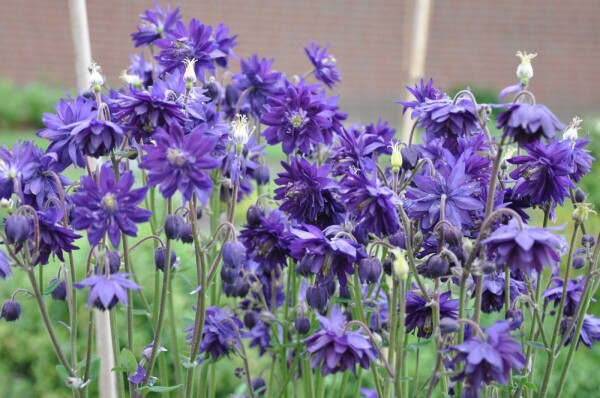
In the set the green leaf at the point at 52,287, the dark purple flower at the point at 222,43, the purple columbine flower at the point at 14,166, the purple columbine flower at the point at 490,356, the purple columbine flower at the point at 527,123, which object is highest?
the dark purple flower at the point at 222,43

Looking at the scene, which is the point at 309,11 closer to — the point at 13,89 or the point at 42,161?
the point at 13,89

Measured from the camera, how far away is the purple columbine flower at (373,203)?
1.46 m

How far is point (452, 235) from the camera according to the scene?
1.47m

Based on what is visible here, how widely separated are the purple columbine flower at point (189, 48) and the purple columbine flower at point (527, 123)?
0.89 m

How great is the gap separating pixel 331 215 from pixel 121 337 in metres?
1.88

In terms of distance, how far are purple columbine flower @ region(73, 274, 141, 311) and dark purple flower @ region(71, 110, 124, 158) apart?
0.27 m

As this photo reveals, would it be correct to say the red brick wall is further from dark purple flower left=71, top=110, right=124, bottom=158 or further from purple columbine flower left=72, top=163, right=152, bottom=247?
purple columbine flower left=72, top=163, right=152, bottom=247

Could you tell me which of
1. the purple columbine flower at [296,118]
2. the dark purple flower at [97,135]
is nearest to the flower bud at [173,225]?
the dark purple flower at [97,135]

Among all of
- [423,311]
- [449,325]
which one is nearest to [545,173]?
[423,311]

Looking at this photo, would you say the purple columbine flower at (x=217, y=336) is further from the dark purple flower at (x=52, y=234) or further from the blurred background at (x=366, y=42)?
the blurred background at (x=366, y=42)

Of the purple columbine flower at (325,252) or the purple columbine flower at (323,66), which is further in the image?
the purple columbine flower at (323,66)

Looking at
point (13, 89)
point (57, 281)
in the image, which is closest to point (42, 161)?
point (57, 281)

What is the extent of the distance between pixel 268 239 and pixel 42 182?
1.81ft

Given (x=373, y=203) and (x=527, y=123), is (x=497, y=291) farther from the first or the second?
(x=527, y=123)
